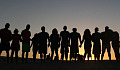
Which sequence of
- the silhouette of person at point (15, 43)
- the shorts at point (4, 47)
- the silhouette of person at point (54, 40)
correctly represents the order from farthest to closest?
the silhouette of person at point (54, 40) → the silhouette of person at point (15, 43) → the shorts at point (4, 47)

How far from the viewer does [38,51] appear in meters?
10.8

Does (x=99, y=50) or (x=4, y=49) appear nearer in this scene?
(x=4, y=49)

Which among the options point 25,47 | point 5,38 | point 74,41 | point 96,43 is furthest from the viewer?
point 96,43

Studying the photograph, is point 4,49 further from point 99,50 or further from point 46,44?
point 99,50

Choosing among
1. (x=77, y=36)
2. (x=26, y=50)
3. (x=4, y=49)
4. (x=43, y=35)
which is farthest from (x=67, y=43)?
(x=4, y=49)

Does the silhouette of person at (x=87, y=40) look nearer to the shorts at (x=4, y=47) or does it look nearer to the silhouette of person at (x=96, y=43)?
the silhouette of person at (x=96, y=43)

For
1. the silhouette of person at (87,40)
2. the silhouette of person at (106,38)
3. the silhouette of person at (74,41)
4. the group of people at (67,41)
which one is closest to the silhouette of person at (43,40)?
the group of people at (67,41)

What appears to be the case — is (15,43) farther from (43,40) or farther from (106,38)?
(106,38)

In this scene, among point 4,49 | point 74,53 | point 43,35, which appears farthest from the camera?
point 74,53

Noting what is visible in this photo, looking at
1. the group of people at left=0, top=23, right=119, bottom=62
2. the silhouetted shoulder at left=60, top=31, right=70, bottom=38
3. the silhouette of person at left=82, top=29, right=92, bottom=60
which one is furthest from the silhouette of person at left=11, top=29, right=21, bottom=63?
the silhouette of person at left=82, top=29, right=92, bottom=60

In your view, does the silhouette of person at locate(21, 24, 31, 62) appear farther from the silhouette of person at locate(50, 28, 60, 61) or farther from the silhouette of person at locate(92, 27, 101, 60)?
the silhouette of person at locate(92, 27, 101, 60)

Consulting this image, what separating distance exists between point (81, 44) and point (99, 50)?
1081 millimetres

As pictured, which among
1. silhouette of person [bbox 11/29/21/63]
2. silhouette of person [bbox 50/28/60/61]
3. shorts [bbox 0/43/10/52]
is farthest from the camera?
silhouette of person [bbox 50/28/60/61]

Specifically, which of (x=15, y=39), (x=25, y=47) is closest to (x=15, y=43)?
(x=15, y=39)
